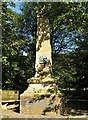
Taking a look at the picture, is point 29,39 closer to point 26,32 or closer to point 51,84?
point 26,32

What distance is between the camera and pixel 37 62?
15.1 meters

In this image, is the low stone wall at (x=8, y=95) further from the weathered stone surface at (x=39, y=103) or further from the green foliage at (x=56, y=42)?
the weathered stone surface at (x=39, y=103)

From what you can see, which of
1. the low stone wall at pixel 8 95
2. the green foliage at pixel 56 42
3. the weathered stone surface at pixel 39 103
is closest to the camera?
the weathered stone surface at pixel 39 103

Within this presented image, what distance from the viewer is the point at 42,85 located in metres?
14.7

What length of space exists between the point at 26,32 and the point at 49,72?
21351 millimetres

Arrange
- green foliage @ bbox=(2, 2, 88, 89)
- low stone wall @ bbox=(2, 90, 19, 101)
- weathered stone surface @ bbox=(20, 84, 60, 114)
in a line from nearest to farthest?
1. weathered stone surface @ bbox=(20, 84, 60, 114)
2. green foliage @ bbox=(2, 2, 88, 89)
3. low stone wall @ bbox=(2, 90, 19, 101)

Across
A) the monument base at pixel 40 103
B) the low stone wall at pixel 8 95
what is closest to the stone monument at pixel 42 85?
the monument base at pixel 40 103

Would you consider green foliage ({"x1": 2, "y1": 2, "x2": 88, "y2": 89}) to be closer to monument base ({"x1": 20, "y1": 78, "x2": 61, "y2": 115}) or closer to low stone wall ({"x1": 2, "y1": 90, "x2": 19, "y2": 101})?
low stone wall ({"x1": 2, "y1": 90, "x2": 19, "y2": 101})

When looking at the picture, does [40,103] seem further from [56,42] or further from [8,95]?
[56,42]

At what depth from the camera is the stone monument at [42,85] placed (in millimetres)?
14086

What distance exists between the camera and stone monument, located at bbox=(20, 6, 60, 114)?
14.1 m

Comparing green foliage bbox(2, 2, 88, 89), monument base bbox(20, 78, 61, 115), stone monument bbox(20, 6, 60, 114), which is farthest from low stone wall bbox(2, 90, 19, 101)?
monument base bbox(20, 78, 61, 115)

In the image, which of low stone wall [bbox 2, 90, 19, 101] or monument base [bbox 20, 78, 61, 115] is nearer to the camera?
monument base [bbox 20, 78, 61, 115]

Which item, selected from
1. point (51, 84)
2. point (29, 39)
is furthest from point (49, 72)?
point (29, 39)
